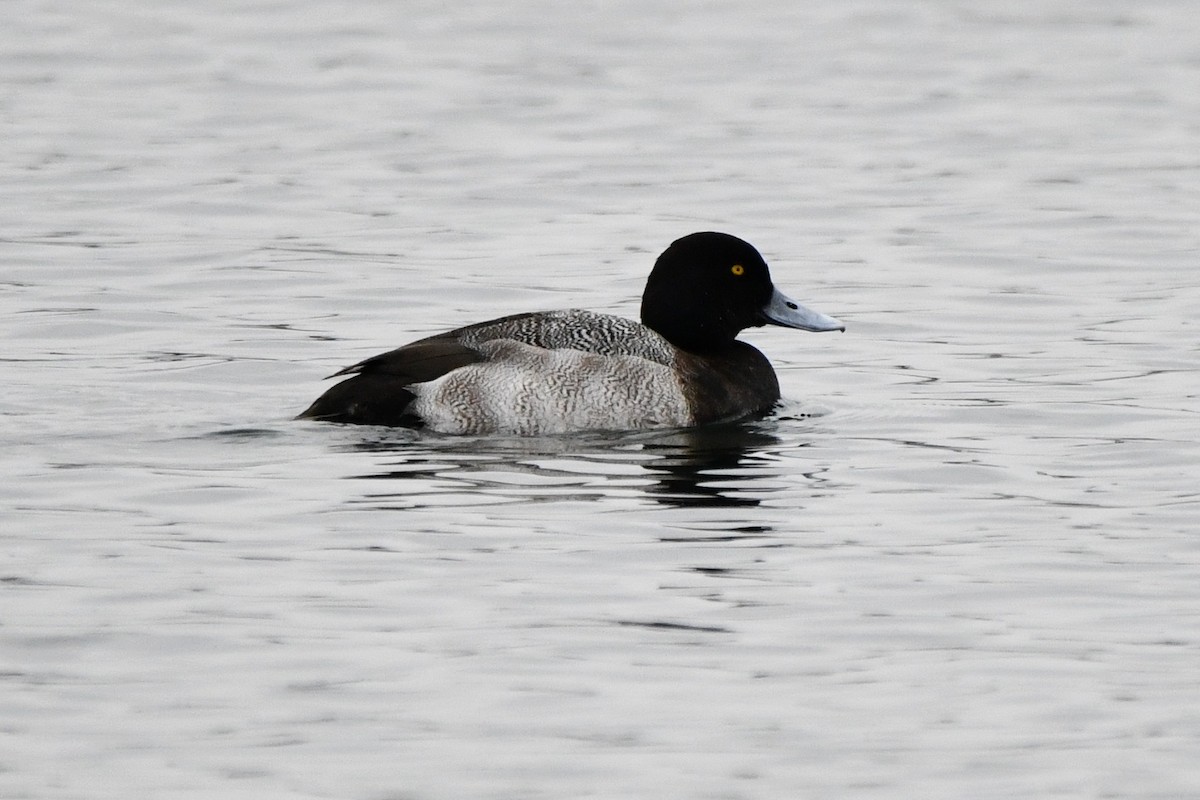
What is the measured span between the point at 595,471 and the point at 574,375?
0.88 m

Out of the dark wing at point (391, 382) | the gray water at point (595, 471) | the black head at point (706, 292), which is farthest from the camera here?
the black head at point (706, 292)

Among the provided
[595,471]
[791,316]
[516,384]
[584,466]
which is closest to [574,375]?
[516,384]

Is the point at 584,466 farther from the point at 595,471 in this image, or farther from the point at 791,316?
the point at 791,316

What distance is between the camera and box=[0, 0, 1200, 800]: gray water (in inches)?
236

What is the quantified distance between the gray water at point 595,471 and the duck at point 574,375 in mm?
181

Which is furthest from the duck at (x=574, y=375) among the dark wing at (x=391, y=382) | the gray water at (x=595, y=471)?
the gray water at (x=595, y=471)

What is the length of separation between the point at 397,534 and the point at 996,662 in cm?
229

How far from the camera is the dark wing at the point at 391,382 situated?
976 cm

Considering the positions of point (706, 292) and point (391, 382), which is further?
point (706, 292)

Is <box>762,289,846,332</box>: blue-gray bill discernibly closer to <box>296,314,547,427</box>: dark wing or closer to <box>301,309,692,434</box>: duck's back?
<box>301,309,692,434</box>: duck's back

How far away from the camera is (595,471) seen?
30.0 ft

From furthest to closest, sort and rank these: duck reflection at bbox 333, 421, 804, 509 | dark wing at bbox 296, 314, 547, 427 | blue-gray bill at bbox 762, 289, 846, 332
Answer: blue-gray bill at bbox 762, 289, 846, 332, dark wing at bbox 296, 314, 547, 427, duck reflection at bbox 333, 421, 804, 509

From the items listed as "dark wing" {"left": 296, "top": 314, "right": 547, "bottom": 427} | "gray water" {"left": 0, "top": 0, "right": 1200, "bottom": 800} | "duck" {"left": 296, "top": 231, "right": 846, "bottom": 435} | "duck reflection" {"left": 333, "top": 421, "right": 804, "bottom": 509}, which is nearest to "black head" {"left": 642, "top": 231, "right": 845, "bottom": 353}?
"duck" {"left": 296, "top": 231, "right": 846, "bottom": 435}

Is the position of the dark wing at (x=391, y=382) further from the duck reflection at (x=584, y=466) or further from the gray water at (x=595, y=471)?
the gray water at (x=595, y=471)
